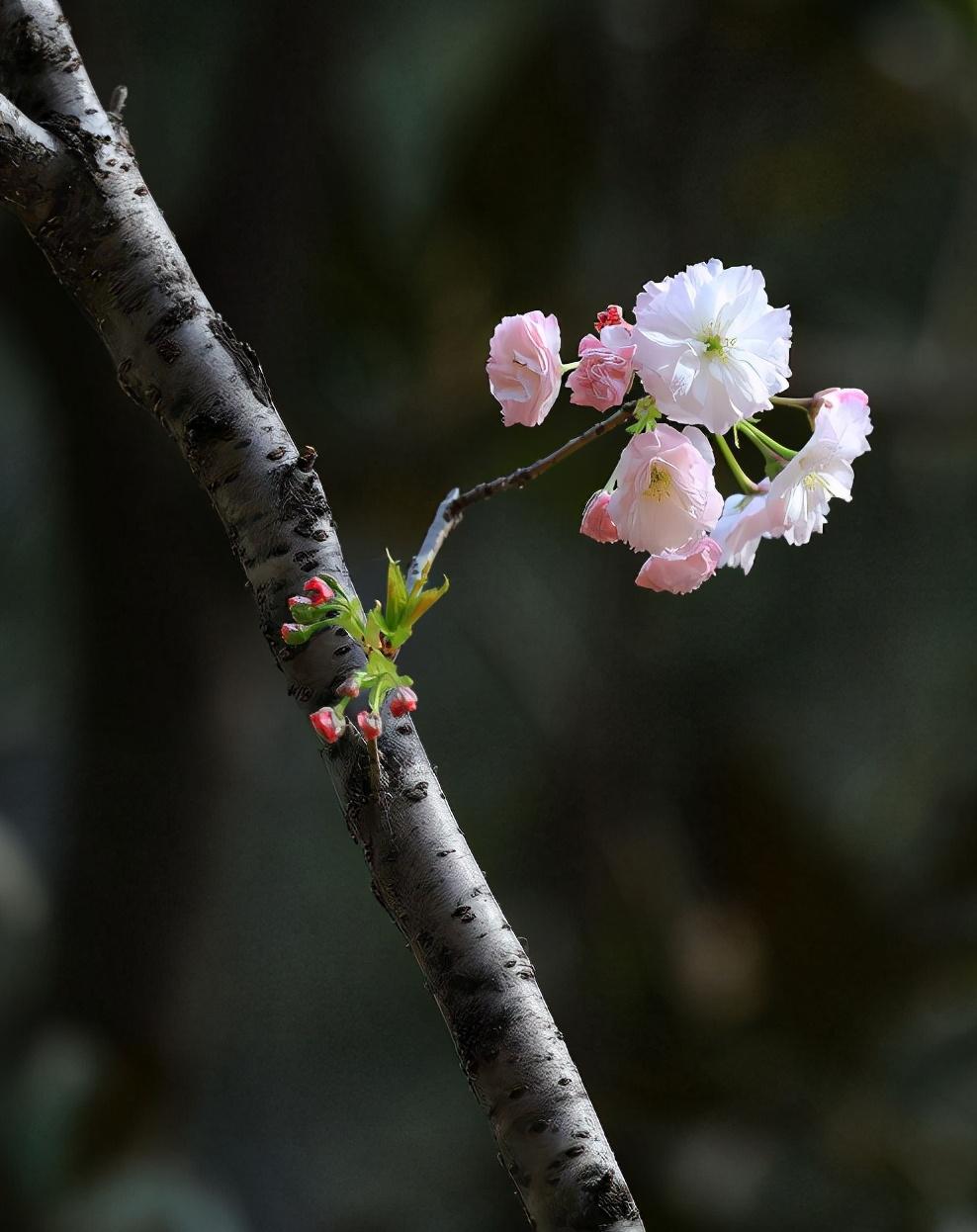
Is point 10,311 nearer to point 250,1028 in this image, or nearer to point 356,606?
point 250,1028

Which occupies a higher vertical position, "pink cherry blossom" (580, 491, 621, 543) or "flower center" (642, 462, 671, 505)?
"pink cherry blossom" (580, 491, 621, 543)

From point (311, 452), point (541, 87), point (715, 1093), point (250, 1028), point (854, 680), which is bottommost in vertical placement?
point (715, 1093)

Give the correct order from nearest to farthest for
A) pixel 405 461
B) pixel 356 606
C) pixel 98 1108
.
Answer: pixel 356 606 → pixel 98 1108 → pixel 405 461

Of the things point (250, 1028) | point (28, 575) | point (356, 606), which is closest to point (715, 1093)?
point (250, 1028)

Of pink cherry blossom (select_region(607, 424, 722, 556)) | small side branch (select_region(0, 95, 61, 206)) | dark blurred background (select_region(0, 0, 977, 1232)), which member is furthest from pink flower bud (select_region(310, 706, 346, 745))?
dark blurred background (select_region(0, 0, 977, 1232))

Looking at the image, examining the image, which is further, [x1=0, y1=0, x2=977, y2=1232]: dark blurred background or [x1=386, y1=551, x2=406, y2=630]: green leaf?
[x1=0, y1=0, x2=977, y2=1232]: dark blurred background

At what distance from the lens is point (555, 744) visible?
1.56m

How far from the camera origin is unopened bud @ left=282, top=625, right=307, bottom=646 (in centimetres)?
35

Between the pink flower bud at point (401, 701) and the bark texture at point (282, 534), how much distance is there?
22mm

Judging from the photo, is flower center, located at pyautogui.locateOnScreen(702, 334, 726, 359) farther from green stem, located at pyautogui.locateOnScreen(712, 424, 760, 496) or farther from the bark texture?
the bark texture

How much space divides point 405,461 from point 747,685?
583 millimetres

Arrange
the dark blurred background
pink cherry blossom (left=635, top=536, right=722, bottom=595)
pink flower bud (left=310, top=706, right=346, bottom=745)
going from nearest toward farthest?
pink flower bud (left=310, top=706, right=346, bottom=745) < pink cherry blossom (left=635, top=536, right=722, bottom=595) < the dark blurred background

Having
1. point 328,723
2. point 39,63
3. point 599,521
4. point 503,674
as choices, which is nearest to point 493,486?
point 599,521

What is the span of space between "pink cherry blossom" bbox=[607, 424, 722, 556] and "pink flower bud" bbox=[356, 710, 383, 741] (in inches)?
4.9
